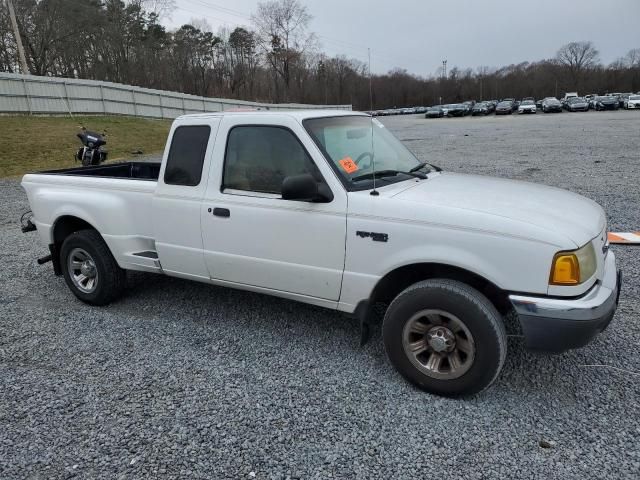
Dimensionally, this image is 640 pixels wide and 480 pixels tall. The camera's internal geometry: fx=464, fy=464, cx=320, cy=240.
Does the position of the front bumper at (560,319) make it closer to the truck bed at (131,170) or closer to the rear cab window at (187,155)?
the rear cab window at (187,155)

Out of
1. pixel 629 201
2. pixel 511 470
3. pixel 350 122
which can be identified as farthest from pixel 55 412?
pixel 629 201

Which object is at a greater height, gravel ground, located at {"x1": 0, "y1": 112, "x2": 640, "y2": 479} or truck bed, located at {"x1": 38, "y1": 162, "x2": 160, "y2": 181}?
truck bed, located at {"x1": 38, "y1": 162, "x2": 160, "y2": 181}

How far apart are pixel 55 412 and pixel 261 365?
1383 mm

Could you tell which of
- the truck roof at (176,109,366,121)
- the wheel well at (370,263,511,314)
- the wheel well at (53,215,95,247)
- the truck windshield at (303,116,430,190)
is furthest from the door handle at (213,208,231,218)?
the wheel well at (53,215,95,247)

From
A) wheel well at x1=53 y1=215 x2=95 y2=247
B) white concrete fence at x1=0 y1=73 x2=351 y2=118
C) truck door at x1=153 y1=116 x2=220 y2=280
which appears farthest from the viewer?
white concrete fence at x1=0 y1=73 x2=351 y2=118

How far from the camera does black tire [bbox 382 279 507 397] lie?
9.15 ft

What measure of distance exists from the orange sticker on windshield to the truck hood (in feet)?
1.36

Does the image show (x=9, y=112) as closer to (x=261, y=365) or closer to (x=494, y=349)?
(x=261, y=365)

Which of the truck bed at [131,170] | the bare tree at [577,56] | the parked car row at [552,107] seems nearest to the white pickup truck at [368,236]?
the truck bed at [131,170]

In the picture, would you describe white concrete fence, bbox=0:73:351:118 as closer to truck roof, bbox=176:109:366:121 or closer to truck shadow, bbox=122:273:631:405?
truck shadow, bbox=122:273:631:405

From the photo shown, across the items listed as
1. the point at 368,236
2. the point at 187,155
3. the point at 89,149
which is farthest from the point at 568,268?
the point at 89,149

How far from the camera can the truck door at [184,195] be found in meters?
3.84

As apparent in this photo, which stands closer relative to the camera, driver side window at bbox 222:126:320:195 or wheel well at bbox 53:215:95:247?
driver side window at bbox 222:126:320:195

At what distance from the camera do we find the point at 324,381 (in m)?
3.28
